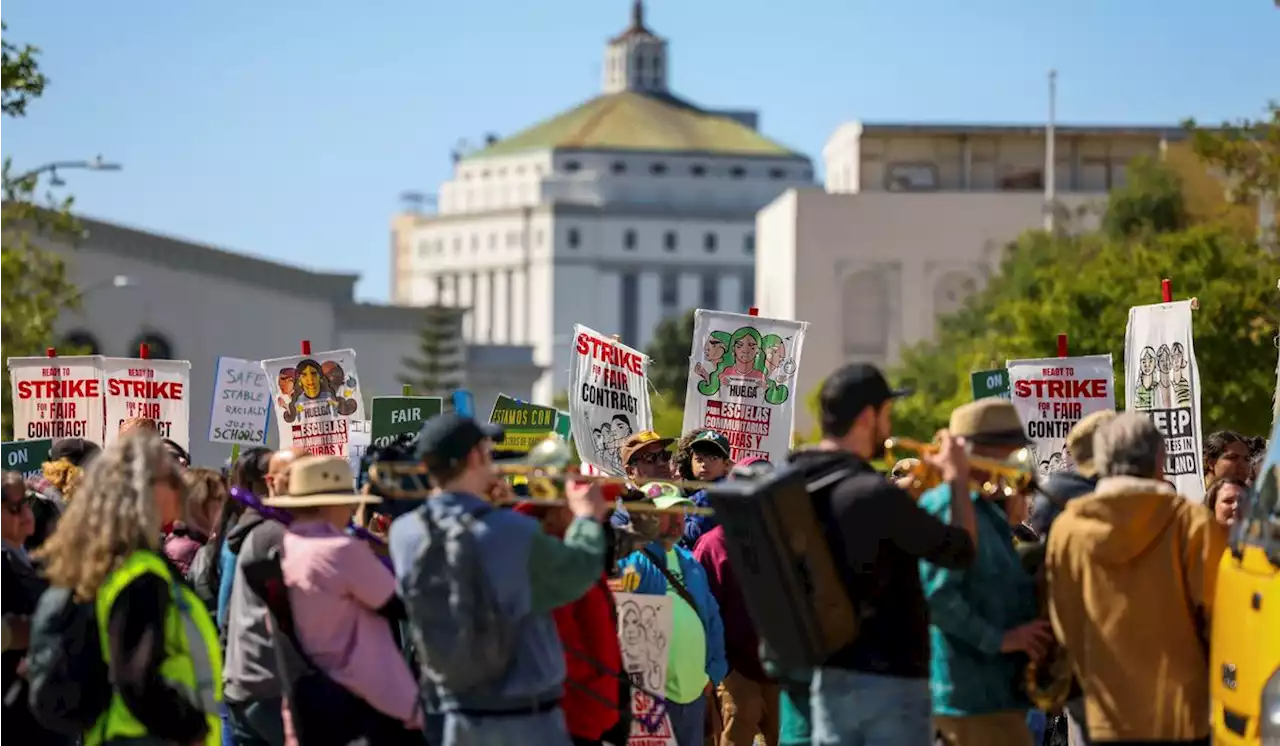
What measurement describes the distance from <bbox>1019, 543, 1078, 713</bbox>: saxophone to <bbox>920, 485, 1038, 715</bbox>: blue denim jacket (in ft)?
0.14

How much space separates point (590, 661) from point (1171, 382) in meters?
6.33

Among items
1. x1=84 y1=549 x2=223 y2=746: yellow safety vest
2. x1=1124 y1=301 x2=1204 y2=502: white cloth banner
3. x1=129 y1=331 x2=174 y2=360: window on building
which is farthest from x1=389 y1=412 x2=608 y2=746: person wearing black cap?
x1=129 y1=331 x2=174 y2=360: window on building

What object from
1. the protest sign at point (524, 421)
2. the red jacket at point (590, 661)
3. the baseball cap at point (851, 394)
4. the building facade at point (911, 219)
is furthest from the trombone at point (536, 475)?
the building facade at point (911, 219)

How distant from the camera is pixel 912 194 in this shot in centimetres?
11125

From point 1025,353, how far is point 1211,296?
6.94 metres

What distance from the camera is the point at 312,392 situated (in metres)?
19.2

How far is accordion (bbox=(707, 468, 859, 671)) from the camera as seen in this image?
8.66m

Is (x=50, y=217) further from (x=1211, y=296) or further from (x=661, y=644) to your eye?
(x=661, y=644)

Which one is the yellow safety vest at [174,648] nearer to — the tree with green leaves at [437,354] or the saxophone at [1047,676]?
the saxophone at [1047,676]

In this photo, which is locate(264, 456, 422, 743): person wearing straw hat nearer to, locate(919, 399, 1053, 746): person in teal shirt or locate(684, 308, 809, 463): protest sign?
locate(919, 399, 1053, 746): person in teal shirt

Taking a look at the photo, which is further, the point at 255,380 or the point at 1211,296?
the point at 1211,296

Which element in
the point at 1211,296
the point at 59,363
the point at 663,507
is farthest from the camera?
the point at 1211,296

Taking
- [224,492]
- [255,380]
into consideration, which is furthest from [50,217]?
[224,492]

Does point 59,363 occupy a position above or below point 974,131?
Result: below
